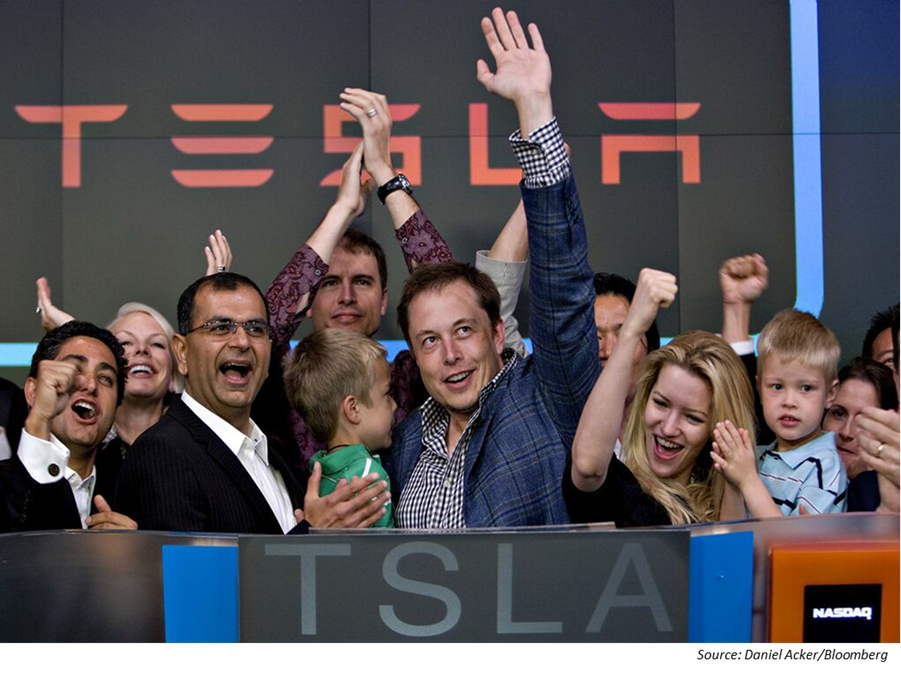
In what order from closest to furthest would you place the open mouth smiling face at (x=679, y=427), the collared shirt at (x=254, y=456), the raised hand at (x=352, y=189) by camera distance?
the collared shirt at (x=254, y=456)
the open mouth smiling face at (x=679, y=427)
the raised hand at (x=352, y=189)

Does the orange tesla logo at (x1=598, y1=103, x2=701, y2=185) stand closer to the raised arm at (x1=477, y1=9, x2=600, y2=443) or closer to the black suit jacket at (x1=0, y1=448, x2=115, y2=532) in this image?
the raised arm at (x1=477, y1=9, x2=600, y2=443)

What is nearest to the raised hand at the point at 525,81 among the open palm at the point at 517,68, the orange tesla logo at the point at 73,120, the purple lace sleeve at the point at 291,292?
the open palm at the point at 517,68

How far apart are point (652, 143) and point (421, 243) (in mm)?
1952

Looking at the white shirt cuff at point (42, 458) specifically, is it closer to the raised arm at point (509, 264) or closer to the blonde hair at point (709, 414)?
the blonde hair at point (709, 414)

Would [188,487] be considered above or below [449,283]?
below

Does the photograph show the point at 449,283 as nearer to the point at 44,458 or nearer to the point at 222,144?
the point at 44,458

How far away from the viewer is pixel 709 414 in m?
3.15

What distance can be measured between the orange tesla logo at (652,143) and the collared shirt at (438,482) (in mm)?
2584

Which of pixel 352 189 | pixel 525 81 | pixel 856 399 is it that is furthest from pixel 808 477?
pixel 352 189

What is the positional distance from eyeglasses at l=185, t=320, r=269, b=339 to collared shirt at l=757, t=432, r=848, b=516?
1469 mm

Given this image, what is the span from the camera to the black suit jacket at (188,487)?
8.50 feet

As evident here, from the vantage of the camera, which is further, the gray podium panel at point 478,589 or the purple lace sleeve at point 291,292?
the purple lace sleeve at point 291,292

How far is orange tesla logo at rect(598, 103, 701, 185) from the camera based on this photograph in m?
5.22
